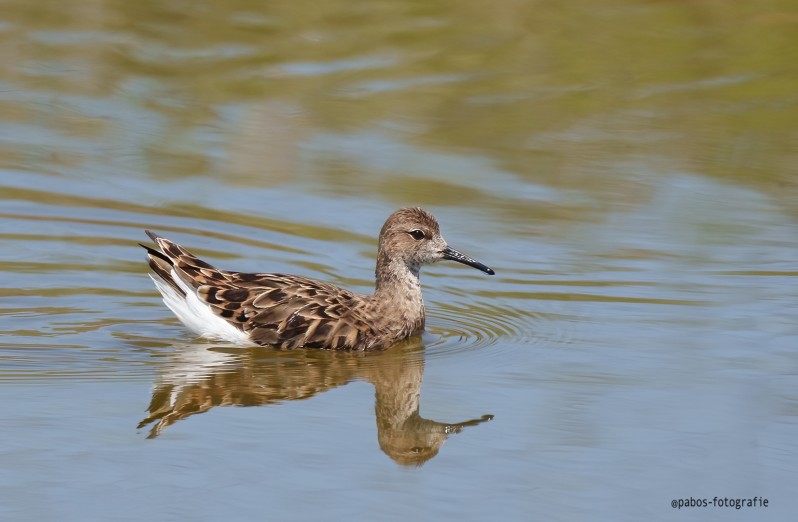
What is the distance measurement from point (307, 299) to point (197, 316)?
2.77 ft

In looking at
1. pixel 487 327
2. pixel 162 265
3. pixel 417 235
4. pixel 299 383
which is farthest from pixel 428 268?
pixel 299 383

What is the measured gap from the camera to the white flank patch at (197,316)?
12.5 m

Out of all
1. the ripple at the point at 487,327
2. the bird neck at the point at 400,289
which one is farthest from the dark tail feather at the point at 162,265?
the ripple at the point at 487,327

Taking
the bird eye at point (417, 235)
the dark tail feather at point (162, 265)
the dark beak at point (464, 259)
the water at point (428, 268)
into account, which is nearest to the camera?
the water at point (428, 268)

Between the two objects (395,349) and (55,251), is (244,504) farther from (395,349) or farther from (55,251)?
(55,251)

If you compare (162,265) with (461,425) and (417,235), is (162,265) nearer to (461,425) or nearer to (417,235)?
(417,235)

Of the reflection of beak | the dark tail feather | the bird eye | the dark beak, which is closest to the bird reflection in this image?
the reflection of beak

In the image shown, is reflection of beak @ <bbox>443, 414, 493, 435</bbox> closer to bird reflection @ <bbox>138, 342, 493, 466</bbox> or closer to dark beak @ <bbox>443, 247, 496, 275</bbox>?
bird reflection @ <bbox>138, 342, 493, 466</bbox>

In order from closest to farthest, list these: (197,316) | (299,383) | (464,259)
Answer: (299,383)
(197,316)
(464,259)

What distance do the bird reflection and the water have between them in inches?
1.4

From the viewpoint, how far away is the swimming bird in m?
12.5

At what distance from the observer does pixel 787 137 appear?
17656mm

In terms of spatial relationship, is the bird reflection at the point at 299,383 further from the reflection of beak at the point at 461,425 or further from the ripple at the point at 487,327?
the ripple at the point at 487,327

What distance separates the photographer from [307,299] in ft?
41.5
